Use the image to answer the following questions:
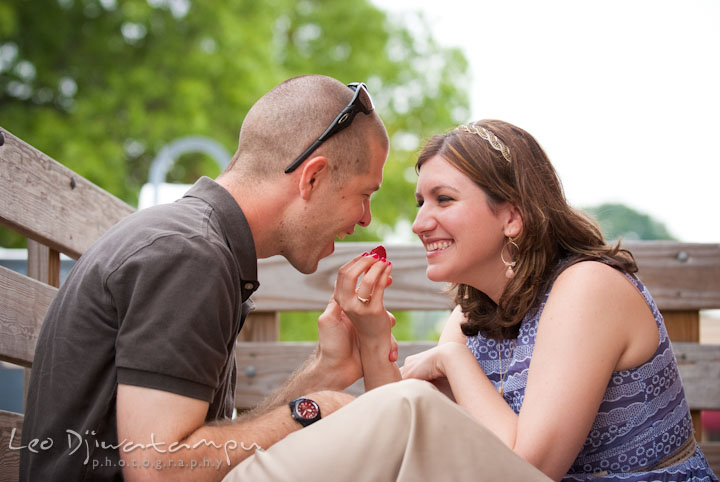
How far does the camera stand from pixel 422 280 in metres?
3.69

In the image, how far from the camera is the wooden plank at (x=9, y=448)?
2576 millimetres

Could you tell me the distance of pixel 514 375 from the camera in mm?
2795

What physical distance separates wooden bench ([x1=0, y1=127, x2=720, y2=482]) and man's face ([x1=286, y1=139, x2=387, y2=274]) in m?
0.94

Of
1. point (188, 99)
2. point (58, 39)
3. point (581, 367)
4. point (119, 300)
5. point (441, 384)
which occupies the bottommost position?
point (441, 384)

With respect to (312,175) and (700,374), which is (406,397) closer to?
(312,175)

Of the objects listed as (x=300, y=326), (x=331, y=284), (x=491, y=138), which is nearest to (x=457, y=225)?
(x=491, y=138)

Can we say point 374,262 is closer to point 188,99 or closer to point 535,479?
point 535,479

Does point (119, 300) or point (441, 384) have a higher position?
point (119, 300)

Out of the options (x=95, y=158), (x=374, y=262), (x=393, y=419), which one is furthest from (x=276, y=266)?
(x=95, y=158)

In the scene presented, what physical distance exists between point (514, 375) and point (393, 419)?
44.8 inches

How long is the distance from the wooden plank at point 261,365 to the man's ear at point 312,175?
1.30 meters

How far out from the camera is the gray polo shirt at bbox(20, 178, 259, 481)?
1.82 meters

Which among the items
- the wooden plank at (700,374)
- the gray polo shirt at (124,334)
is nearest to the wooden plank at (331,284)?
the wooden plank at (700,374)

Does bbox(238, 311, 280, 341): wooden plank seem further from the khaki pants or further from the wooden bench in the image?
the khaki pants
